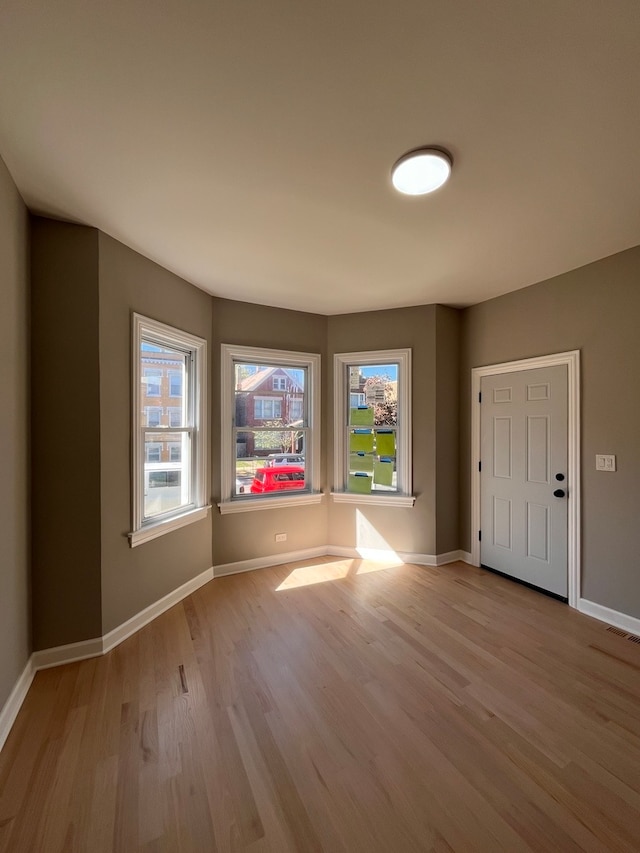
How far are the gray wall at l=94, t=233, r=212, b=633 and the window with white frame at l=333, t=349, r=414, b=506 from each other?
5.84 feet

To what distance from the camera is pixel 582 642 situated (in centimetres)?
228

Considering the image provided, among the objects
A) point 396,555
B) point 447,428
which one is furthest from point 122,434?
point 447,428

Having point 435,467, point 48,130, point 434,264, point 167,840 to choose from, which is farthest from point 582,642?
point 48,130

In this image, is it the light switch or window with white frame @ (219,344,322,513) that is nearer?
the light switch

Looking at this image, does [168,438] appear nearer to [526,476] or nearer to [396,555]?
[396,555]

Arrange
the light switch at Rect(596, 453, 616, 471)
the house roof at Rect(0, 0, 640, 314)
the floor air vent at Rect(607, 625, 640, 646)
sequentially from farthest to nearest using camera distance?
the light switch at Rect(596, 453, 616, 471)
the floor air vent at Rect(607, 625, 640, 646)
the house roof at Rect(0, 0, 640, 314)

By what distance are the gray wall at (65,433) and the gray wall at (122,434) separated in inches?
2.0

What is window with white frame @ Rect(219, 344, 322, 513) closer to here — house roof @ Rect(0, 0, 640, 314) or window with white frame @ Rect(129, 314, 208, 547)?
window with white frame @ Rect(129, 314, 208, 547)

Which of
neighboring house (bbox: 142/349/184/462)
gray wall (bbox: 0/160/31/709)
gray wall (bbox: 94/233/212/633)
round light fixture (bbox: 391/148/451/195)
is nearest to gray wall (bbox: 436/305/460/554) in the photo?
round light fixture (bbox: 391/148/451/195)

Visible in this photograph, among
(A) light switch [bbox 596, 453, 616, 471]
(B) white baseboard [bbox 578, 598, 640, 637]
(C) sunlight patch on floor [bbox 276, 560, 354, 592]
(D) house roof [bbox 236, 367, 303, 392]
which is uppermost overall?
(D) house roof [bbox 236, 367, 303, 392]

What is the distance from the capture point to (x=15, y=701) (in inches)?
67.9

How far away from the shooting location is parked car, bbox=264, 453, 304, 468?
11.7ft

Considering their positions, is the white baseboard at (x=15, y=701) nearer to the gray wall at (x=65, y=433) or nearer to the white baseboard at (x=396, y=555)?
the gray wall at (x=65, y=433)

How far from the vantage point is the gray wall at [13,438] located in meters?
1.64
